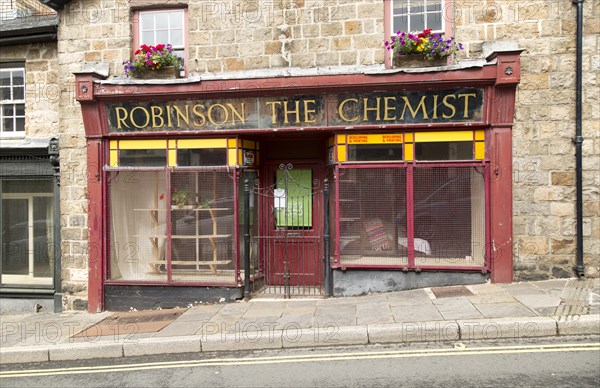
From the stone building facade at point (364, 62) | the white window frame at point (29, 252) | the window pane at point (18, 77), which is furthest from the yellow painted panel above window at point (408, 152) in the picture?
the window pane at point (18, 77)

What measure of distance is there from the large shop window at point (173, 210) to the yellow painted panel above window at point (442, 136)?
3270 millimetres

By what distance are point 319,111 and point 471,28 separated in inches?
118

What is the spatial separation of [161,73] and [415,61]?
15.3ft

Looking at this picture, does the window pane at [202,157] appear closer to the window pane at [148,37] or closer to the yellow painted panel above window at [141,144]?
the yellow painted panel above window at [141,144]

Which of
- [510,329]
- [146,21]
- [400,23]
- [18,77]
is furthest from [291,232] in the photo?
[18,77]

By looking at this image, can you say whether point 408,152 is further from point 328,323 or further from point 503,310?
point 328,323

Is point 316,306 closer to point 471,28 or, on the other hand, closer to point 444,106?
point 444,106

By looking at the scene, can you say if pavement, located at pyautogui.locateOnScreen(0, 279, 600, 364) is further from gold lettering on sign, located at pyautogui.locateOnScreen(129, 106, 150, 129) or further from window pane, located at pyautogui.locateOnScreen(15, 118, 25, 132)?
window pane, located at pyautogui.locateOnScreen(15, 118, 25, 132)

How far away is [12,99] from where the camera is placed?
34.7 ft

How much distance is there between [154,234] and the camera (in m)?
9.94

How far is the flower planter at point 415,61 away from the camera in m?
8.84

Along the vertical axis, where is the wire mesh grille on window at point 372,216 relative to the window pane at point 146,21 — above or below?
below

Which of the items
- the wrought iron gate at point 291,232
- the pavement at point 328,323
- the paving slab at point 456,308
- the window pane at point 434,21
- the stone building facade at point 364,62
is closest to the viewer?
the pavement at point 328,323

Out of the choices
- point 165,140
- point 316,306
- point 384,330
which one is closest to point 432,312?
point 384,330
